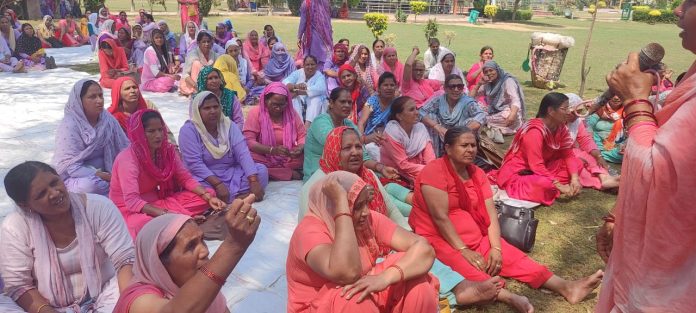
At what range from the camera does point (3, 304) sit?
7.41 feet

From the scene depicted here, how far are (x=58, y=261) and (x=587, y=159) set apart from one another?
15.3 ft

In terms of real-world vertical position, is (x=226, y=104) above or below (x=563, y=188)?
above

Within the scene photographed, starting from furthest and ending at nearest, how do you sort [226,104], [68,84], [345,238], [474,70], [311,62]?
[68,84] < [474,70] < [311,62] < [226,104] < [345,238]

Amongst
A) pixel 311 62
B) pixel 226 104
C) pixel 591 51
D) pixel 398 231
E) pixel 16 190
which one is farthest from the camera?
pixel 591 51

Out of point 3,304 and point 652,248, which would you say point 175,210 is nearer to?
point 3,304

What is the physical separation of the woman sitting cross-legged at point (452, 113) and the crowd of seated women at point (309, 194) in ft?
0.05

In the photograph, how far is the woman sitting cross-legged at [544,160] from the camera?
14.5ft

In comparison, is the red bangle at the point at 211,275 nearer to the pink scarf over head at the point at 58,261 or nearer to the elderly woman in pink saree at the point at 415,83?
the pink scarf over head at the point at 58,261

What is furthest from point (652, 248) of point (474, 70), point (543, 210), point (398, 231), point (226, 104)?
point (474, 70)

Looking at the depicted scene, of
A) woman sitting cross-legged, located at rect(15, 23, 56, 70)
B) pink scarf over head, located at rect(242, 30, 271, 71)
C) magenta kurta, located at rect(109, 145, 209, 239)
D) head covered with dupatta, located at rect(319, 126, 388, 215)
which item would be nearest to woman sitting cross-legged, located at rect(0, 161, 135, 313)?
magenta kurta, located at rect(109, 145, 209, 239)

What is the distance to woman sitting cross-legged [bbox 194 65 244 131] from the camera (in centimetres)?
525

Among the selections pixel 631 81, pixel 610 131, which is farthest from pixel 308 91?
pixel 631 81

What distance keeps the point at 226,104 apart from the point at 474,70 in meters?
4.18

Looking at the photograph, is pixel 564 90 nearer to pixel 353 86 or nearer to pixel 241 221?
pixel 353 86
